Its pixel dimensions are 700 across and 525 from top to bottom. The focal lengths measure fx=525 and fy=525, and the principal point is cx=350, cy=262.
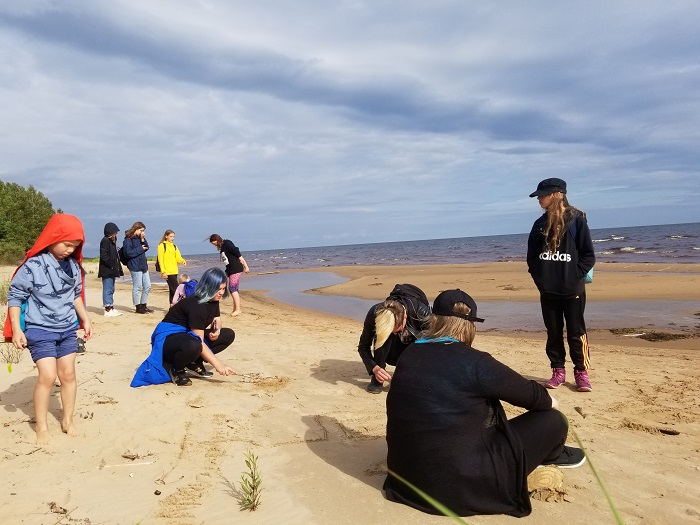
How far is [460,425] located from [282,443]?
1.85 meters

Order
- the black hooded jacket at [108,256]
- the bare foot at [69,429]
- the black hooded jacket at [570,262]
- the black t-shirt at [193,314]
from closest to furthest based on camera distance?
the bare foot at [69,429], the black hooded jacket at [570,262], the black t-shirt at [193,314], the black hooded jacket at [108,256]

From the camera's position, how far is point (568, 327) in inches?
206

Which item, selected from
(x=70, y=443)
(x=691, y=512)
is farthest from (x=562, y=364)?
(x=70, y=443)

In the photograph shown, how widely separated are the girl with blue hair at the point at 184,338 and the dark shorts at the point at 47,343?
1.30m

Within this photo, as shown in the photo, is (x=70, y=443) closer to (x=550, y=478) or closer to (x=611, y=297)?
(x=550, y=478)

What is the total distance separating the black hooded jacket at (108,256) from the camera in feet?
33.3

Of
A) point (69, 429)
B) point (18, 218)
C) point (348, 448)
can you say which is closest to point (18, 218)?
point (18, 218)

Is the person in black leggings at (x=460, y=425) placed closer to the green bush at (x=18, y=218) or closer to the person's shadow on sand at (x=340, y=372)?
the person's shadow on sand at (x=340, y=372)

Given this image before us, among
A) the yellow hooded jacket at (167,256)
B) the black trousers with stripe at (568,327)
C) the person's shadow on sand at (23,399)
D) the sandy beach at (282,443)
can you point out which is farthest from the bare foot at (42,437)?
the yellow hooded jacket at (167,256)

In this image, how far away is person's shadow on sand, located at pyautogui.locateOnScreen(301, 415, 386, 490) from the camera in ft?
11.5

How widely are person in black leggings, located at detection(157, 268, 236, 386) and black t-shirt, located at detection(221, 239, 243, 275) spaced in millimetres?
5805

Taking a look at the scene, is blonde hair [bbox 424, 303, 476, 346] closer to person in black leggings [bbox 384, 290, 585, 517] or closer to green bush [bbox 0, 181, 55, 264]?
person in black leggings [bbox 384, 290, 585, 517]

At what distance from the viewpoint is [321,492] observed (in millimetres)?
3229

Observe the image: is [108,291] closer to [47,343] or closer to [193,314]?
[193,314]
